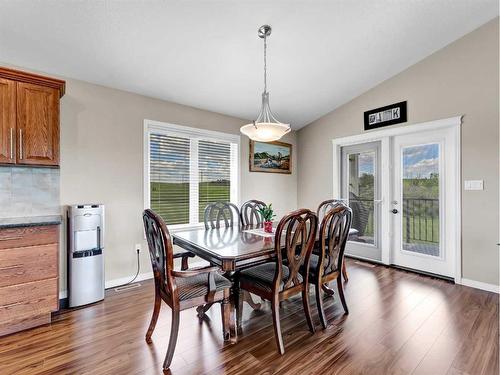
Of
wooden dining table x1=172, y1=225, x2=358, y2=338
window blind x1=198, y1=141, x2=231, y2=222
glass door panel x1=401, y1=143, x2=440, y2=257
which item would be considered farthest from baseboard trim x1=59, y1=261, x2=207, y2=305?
glass door panel x1=401, y1=143, x2=440, y2=257

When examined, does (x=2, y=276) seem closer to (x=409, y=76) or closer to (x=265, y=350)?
(x=265, y=350)

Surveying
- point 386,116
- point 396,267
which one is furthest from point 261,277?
point 386,116

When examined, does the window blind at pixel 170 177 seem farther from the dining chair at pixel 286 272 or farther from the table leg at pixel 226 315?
the table leg at pixel 226 315

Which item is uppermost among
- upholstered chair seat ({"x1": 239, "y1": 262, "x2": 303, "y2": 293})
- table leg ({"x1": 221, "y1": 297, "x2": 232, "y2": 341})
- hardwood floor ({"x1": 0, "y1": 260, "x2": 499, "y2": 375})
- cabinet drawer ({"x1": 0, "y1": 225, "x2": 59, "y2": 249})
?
cabinet drawer ({"x1": 0, "y1": 225, "x2": 59, "y2": 249})

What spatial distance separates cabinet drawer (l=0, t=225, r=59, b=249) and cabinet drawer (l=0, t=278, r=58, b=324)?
0.34 m

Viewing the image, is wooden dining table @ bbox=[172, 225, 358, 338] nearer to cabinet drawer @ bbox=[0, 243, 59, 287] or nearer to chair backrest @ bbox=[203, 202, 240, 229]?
chair backrest @ bbox=[203, 202, 240, 229]

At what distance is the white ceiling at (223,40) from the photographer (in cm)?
221

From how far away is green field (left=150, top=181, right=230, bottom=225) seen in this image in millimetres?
3535

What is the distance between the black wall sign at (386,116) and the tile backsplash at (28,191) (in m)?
4.24

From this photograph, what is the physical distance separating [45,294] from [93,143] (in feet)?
5.23

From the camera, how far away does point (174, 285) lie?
69.7 inches

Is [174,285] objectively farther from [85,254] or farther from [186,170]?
[186,170]

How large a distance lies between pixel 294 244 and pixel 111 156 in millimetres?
2402

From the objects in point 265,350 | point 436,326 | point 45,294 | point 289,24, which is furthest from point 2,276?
point 436,326
